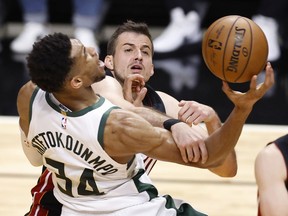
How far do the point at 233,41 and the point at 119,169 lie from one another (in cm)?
72

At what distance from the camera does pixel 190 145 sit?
3225 mm

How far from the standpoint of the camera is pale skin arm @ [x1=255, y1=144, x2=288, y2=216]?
9.38 feet

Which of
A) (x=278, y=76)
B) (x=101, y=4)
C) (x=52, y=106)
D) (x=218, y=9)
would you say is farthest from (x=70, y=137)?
(x=218, y=9)

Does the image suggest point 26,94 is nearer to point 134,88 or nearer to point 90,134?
point 90,134

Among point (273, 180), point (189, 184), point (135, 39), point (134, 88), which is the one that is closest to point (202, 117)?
A: point (134, 88)

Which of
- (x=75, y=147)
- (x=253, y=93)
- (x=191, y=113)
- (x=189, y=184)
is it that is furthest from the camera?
(x=189, y=184)

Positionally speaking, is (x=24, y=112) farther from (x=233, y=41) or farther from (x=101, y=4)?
(x=101, y=4)

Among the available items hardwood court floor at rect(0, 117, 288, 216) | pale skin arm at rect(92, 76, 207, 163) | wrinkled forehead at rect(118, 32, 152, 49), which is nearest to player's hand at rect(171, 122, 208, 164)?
pale skin arm at rect(92, 76, 207, 163)

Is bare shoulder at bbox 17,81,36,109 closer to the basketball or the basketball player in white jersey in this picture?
the basketball player in white jersey

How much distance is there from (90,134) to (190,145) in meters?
0.41

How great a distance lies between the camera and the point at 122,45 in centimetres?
428

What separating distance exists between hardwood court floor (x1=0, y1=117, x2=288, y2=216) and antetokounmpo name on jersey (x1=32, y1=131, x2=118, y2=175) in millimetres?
1723

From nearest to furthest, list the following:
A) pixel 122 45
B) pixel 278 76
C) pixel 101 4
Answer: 1. pixel 122 45
2. pixel 278 76
3. pixel 101 4

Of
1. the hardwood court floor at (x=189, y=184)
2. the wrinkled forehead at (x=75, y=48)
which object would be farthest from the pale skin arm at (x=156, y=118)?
the hardwood court floor at (x=189, y=184)
